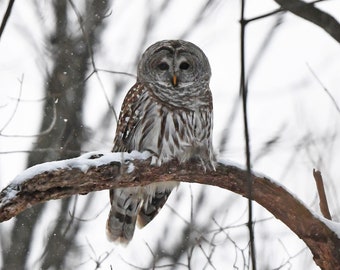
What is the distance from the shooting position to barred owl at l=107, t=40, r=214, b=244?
20.9 ft

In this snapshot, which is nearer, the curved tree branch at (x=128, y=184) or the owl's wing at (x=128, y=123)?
the curved tree branch at (x=128, y=184)

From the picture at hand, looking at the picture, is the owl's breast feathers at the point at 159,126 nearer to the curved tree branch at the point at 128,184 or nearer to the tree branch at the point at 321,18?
the curved tree branch at the point at 128,184

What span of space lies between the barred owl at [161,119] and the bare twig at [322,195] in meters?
1.00

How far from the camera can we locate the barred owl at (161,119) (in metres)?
6.38

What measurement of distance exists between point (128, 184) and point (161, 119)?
52.2 inches

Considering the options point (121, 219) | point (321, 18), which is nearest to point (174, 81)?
point (121, 219)

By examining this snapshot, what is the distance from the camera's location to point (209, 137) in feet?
21.5

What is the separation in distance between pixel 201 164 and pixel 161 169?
304mm

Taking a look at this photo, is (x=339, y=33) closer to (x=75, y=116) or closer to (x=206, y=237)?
(x=206, y=237)

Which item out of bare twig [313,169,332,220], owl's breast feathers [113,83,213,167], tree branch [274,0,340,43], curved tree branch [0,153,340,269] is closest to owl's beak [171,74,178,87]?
owl's breast feathers [113,83,213,167]

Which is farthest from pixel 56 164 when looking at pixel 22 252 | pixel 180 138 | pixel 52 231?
pixel 22 252

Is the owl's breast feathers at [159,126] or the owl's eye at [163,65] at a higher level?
the owl's eye at [163,65]

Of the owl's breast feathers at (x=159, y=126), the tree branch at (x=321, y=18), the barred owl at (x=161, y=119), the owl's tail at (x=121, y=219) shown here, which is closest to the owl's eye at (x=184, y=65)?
the barred owl at (x=161, y=119)

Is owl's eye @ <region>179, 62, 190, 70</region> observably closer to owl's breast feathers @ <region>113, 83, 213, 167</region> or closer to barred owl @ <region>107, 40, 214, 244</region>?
barred owl @ <region>107, 40, 214, 244</region>
